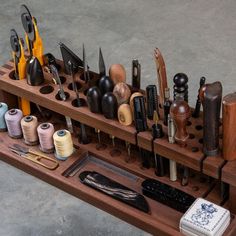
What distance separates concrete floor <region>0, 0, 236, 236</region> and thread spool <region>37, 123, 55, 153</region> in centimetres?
9

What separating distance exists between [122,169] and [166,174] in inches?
4.6

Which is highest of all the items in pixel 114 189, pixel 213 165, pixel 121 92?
pixel 121 92

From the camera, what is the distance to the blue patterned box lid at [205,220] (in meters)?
1.58

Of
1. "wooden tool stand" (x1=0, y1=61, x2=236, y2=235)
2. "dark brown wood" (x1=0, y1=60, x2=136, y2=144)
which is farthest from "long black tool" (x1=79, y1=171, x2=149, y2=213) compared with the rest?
"dark brown wood" (x1=0, y1=60, x2=136, y2=144)

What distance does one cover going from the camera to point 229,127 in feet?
5.14

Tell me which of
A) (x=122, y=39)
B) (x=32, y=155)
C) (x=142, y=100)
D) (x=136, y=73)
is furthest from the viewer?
(x=122, y=39)

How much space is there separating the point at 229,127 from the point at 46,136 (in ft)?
1.74

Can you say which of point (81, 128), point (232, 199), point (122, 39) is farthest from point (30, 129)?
point (122, 39)

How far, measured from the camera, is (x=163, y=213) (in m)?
1.70

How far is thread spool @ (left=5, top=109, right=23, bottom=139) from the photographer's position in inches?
75.9

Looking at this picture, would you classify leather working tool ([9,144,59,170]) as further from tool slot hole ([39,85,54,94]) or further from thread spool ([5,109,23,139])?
tool slot hole ([39,85,54,94])

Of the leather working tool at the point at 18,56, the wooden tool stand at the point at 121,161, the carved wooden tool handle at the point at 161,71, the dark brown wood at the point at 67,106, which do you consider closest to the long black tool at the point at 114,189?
the wooden tool stand at the point at 121,161

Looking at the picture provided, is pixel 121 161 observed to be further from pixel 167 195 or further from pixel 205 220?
pixel 205 220

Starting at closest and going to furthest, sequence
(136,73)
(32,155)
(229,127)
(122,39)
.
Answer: (229,127) → (136,73) → (32,155) → (122,39)
